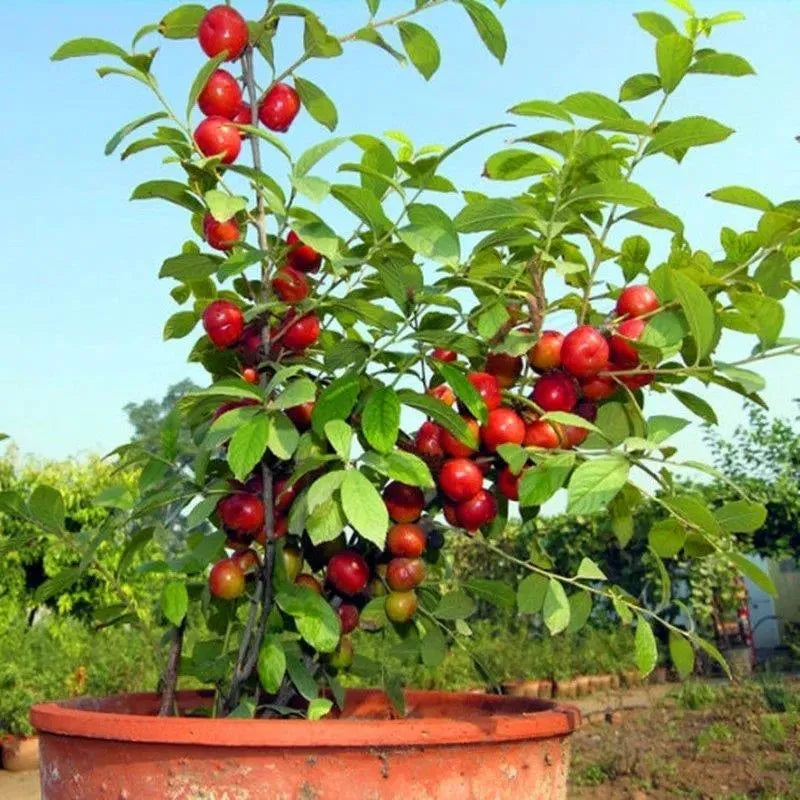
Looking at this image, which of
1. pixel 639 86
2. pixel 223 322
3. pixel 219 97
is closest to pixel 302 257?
pixel 223 322

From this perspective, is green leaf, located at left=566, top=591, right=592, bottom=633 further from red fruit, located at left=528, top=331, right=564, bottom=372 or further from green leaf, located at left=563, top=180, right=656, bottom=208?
green leaf, located at left=563, top=180, right=656, bottom=208

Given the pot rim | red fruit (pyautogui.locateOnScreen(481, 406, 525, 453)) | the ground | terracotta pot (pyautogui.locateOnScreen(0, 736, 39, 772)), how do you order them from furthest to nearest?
1. terracotta pot (pyautogui.locateOnScreen(0, 736, 39, 772))
2. the ground
3. red fruit (pyautogui.locateOnScreen(481, 406, 525, 453))
4. the pot rim

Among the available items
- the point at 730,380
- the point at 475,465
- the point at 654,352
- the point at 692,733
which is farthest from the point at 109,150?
the point at 692,733

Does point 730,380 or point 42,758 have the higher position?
point 730,380

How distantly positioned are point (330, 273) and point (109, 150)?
1.22 feet

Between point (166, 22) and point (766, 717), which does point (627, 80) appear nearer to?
point (166, 22)

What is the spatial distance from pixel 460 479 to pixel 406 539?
5.2 inches

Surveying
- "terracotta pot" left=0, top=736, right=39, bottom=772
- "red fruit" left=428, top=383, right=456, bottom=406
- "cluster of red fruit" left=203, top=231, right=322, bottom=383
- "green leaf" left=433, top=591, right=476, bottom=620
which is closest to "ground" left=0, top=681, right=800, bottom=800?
"terracotta pot" left=0, top=736, right=39, bottom=772

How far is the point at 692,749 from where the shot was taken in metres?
5.70

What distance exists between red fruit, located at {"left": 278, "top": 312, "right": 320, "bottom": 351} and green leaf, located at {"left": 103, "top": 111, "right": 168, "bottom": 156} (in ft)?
1.18

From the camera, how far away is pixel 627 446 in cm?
147

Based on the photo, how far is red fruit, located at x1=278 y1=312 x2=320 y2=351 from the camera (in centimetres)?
170

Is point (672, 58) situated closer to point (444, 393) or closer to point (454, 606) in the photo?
point (444, 393)

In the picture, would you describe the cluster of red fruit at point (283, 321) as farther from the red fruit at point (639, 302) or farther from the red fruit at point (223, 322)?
the red fruit at point (639, 302)
